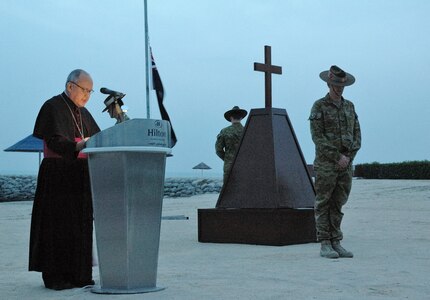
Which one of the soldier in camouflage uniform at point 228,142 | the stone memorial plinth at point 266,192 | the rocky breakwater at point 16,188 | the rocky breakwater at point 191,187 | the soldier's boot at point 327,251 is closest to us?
the soldier's boot at point 327,251

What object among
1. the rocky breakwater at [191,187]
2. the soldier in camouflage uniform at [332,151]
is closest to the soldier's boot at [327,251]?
the soldier in camouflage uniform at [332,151]

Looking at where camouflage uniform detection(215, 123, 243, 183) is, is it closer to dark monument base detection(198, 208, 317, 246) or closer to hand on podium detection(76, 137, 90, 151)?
dark monument base detection(198, 208, 317, 246)

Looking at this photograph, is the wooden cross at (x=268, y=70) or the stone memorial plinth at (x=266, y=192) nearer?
the stone memorial plinth at (x=266, y=192)

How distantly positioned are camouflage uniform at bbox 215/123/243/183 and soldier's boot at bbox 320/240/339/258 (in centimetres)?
385

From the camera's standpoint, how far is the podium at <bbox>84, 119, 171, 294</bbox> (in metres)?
4.88

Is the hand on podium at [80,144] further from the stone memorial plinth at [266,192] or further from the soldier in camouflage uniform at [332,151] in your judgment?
the stone memorial plinth at [266,192]

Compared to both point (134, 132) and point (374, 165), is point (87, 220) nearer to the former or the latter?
point (134, 132)

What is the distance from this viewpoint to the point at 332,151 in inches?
287

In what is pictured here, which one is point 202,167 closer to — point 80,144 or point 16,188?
point 16,188

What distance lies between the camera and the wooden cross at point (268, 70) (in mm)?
9594

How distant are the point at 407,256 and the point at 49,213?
12.1ft

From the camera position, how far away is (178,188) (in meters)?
36.7

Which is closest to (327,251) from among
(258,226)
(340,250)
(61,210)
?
(340,250)

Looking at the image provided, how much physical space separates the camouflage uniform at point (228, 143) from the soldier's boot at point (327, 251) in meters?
3.85
